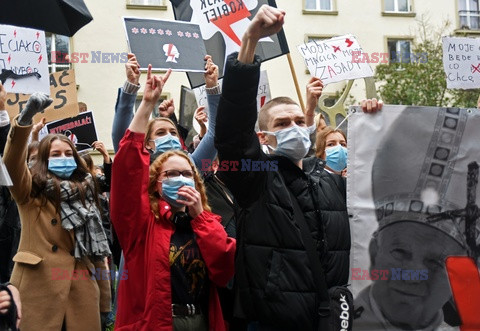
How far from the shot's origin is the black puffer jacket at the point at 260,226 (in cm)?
350

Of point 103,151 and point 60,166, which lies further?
point 103,151

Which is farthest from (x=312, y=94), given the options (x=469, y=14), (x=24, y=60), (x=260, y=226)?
(x=469, y=14)

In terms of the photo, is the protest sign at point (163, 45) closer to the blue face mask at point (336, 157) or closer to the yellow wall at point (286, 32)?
the blue face mask at point (336, 157)

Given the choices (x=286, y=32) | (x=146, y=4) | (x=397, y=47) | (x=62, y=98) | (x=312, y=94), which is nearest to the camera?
(x=312, y=94)

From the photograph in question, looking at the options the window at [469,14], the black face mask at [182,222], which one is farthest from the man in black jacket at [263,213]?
the window at [469,14]

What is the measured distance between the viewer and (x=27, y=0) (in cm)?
459

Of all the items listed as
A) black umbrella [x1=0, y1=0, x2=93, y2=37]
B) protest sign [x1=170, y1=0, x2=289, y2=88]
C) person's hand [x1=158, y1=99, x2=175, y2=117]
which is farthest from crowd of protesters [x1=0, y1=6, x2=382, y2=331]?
protest sign [x1=170, y1=0, x2=289, y2=88]

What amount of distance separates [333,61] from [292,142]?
164 inches

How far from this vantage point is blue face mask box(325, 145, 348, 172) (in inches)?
231

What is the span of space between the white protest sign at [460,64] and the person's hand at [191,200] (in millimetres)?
3491

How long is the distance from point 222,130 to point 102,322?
2.67 metres

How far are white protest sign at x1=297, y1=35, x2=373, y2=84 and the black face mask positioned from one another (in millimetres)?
4068

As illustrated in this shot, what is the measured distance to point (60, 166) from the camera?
5.39 meters

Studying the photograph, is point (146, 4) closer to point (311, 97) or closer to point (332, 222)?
point (311, 97)
